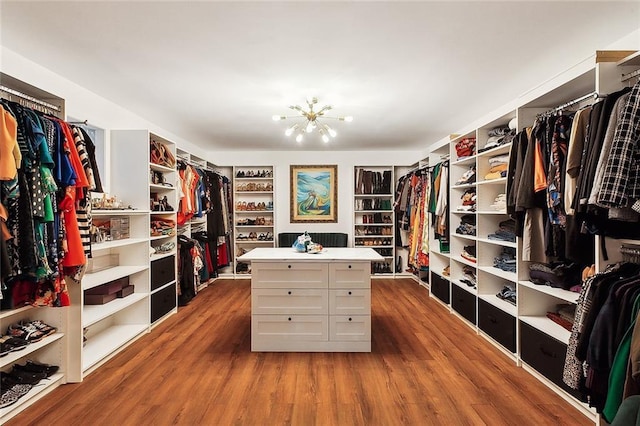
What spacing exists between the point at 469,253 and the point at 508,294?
855 mm

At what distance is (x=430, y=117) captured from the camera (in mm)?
4203

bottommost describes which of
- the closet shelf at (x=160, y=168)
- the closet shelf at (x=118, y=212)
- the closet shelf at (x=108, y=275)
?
the closet shelf at (x=108, y=275)

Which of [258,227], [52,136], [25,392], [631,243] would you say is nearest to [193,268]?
[258,227]

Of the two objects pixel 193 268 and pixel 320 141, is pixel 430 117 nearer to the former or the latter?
pixel 320 141

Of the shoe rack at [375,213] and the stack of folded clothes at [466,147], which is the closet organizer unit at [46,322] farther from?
the shoe rack at [375,213]

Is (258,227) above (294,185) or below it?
below

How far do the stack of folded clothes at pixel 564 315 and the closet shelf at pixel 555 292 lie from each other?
0.16 m

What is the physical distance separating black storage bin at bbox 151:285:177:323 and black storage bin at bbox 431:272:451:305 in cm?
354

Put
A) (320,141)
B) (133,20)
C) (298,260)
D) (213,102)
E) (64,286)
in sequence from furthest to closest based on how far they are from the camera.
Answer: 1. (320,141)
2. (213,102)
3. (298,260)
4. (64,286)
5. (133,20)

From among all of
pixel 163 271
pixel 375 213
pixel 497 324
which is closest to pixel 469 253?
pixel 497 324

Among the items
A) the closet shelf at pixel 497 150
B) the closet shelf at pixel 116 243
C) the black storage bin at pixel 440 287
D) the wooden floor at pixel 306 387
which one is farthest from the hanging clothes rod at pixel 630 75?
the closet shelf at pixel 116 243

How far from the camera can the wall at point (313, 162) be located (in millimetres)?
6352

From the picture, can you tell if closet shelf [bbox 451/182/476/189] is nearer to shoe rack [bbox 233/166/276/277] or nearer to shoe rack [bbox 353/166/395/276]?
shoe rack [bbox 353/166/395/276]

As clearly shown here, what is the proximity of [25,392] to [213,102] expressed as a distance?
114 inches
